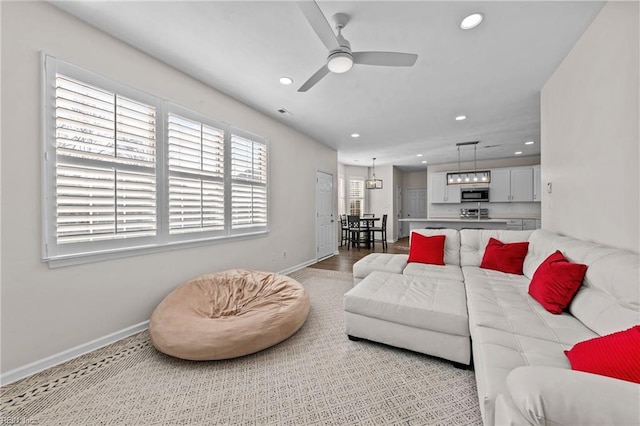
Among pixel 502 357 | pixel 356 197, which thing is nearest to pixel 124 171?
pixel 502 357

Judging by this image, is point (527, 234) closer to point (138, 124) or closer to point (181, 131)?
point (181, 131)

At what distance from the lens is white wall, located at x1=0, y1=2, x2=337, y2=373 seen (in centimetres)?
170

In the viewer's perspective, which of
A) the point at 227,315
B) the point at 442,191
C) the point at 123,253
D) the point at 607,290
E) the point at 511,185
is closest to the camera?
the point at 607,290

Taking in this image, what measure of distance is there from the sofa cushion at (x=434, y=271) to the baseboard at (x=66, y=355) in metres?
2.87

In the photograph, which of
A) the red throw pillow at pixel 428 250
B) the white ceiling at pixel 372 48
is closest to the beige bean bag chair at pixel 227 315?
the red throw pillow at pixel 428 250

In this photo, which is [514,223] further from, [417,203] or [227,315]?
[227,315]

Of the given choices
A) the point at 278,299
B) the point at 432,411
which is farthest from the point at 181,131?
the point at 432,411

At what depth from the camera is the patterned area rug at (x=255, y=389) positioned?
1416mm

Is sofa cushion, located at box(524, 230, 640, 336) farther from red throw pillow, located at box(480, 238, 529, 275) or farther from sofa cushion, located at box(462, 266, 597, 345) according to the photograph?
red throw pillow, located at box(480, 238, 529, 275)

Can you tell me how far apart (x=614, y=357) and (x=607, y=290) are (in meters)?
0.77

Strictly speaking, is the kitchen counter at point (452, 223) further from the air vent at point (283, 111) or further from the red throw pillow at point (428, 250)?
Answer: the air vent at point (283, 111)

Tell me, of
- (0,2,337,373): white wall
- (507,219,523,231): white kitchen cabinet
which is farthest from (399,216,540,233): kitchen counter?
(0,2,337,373): white wall

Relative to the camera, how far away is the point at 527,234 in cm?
292

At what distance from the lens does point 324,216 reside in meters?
5.74
